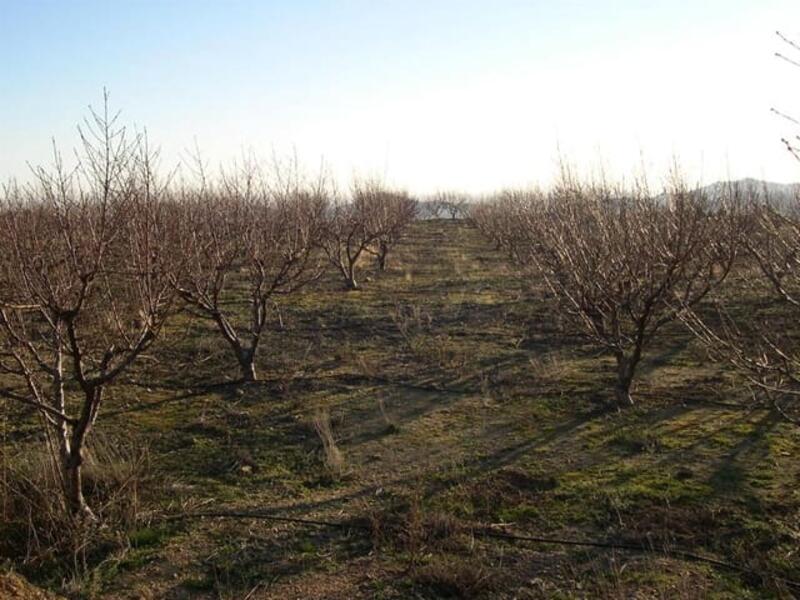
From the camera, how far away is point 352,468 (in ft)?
17.6

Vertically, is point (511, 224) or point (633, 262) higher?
point (511, 224)

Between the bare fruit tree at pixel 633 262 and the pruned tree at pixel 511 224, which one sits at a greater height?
the pruned tree at pixel 511 224

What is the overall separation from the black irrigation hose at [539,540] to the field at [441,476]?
17mm

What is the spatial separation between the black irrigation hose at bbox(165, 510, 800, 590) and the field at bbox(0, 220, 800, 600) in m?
0.02

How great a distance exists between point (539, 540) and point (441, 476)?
1131 millimetres

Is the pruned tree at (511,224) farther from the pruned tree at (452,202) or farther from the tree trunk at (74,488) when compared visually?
the pruned tree at (452,202)

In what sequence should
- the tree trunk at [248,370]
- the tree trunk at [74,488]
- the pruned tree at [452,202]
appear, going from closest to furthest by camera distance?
the tree trunk at [74,488], the tree trunk at [248,370], the pruned tree at [452,202]

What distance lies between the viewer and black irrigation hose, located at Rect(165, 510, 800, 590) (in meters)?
3.74

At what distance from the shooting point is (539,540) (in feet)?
13.6

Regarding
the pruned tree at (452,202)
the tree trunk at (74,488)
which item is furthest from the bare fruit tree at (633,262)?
the pruned tree at (452,202)

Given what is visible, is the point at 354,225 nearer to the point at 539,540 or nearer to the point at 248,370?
the point at 248,370

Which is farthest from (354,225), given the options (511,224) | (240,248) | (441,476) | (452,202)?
(452,202)

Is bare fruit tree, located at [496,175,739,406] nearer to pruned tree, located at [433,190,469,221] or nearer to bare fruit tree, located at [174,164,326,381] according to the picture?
bare fruit tree, located at [174,164,326,381]

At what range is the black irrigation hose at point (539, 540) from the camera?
3737mm
